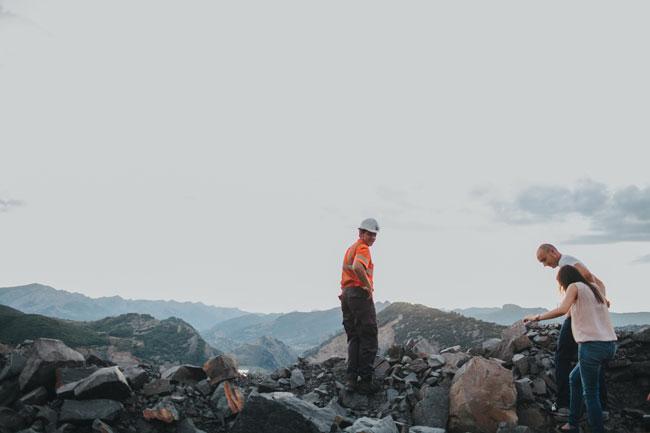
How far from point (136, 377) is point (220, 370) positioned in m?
1.69

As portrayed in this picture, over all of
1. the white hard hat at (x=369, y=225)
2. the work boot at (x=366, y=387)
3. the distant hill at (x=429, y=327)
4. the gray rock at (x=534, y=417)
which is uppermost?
the white hard hat at (x=369, y=225)

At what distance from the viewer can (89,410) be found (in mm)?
6000

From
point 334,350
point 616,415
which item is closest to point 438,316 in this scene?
point 334,350

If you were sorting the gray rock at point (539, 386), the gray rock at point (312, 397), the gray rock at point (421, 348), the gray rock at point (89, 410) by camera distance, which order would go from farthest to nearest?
the gray rock at point (421, 348)
the gray rock at point (312, 397)
the gray rock at point (539, 386)
the gray rock at point (89, 410)

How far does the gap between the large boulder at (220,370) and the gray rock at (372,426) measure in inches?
126

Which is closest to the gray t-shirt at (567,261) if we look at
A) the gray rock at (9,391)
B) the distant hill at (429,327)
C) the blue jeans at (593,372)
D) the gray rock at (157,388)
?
the blue jeans at (593,372)

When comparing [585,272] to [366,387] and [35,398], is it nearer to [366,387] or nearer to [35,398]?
[366,387]

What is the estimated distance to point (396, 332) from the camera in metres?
104

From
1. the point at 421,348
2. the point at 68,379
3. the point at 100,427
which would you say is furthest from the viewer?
the point at 421,348

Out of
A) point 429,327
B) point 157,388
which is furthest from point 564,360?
point 429,327

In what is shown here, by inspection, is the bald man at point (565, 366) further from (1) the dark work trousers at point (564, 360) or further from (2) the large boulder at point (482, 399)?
(2) the large boulder at point (482, 399)

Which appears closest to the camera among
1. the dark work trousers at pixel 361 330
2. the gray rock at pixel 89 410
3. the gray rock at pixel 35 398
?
the gray rock at pixel 89 410

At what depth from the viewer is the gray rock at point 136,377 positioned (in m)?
7.00

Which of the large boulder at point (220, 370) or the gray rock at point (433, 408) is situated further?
the large boulder at point (220, 370)
